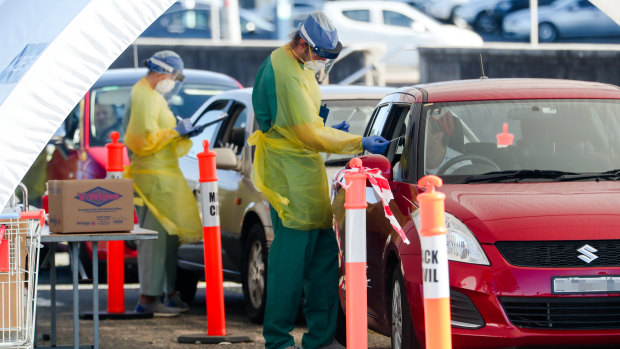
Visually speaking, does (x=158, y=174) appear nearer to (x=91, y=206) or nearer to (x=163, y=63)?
(x=163, y=63)

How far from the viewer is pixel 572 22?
3272 cm

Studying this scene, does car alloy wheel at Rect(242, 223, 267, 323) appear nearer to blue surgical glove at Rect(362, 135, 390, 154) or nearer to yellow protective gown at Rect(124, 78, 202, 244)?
yellow protective gown at Rect(124, 78, 202, 244)

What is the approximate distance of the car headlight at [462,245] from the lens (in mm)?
6930

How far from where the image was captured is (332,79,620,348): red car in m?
6.86

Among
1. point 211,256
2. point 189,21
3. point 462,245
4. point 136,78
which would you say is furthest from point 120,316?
point 189,21

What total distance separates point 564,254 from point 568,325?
35 cm

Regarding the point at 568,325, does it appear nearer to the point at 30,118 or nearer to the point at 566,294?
the point at 566,294

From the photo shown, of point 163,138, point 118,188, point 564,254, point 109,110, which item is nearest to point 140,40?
point 109,110

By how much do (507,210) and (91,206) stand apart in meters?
2.64

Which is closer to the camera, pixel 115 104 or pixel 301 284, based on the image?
pixel 301 284

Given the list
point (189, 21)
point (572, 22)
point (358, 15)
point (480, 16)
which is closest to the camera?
point (572, 22)

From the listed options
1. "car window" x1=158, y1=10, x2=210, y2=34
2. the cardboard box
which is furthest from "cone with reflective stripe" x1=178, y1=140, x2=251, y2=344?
"car window" x1=158, y1=10, x2=210, y2=34

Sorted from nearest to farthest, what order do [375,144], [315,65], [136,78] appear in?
[375,144], [315,65], [136,78]

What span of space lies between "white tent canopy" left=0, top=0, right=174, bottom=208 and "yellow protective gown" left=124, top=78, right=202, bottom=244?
366cm
